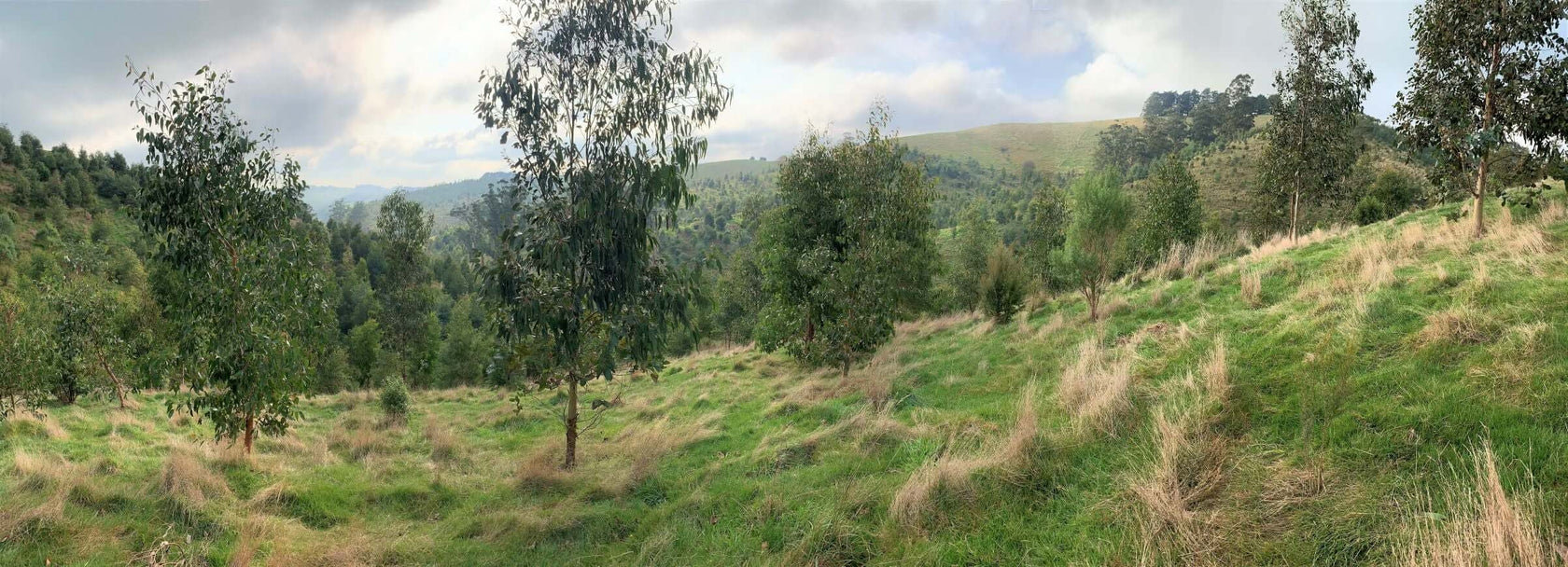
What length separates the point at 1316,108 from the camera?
841 inches

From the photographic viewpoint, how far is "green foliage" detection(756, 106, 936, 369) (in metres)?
14.8

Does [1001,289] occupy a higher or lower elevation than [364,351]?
higher

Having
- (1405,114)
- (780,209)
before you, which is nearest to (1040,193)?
(780,209)

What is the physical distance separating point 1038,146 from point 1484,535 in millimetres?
187068

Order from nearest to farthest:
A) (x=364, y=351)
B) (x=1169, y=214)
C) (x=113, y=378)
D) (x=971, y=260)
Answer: (x=113, y=378), (x=1169, y=214), (x=971, y=260), (x=364, y=351)

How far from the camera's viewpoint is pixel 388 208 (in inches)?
1551

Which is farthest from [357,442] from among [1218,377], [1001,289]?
[1001,289]

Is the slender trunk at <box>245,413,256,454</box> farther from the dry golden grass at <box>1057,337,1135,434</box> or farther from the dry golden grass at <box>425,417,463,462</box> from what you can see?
the dry golden grass at <box>1057,337,1135,434</box>

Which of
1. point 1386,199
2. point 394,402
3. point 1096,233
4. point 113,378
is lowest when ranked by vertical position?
point 394,402

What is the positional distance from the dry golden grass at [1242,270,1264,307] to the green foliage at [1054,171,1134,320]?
3620 mm

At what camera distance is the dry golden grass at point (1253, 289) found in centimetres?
979

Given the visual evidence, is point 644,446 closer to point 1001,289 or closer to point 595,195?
point 595,195

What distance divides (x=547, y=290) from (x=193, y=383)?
564 centimetres

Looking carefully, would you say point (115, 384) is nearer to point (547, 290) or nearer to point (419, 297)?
point (547, 290)
